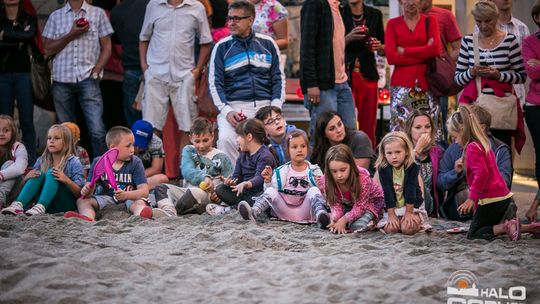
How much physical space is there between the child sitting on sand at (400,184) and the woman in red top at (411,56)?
5.44ft

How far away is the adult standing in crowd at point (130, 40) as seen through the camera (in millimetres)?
9469

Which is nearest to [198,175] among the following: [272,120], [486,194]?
[272,120]

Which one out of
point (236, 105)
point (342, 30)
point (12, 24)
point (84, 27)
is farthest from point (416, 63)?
point (12, 24)

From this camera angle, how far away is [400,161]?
6.80 metres

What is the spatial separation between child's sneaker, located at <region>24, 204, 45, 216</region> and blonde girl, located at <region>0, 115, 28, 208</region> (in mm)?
463

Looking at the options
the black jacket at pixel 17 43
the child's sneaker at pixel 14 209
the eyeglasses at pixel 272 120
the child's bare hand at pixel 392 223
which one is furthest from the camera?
the black jacket at pixel 17 43

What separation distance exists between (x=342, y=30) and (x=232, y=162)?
1430 mm

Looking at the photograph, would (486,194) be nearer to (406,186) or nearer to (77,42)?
(406,186)

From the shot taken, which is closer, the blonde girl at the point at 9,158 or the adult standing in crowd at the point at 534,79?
the adult standing in crowd at the point at 534,79

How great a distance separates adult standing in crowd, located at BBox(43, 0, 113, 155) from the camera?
907 cm

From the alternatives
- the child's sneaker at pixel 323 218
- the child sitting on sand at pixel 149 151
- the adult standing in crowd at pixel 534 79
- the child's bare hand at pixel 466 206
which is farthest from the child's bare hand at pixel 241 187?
the adult standing in crowd at pixel 534 79

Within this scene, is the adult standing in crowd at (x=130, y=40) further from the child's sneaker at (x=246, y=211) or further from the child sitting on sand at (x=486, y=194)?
the child sitting on sand at (x=486, y=194)

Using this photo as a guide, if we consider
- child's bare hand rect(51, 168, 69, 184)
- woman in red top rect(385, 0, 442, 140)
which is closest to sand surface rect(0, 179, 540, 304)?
child's bare hand rect(51, 168, 69, 184)

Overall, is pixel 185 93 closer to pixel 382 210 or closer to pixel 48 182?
pixel 48 182
